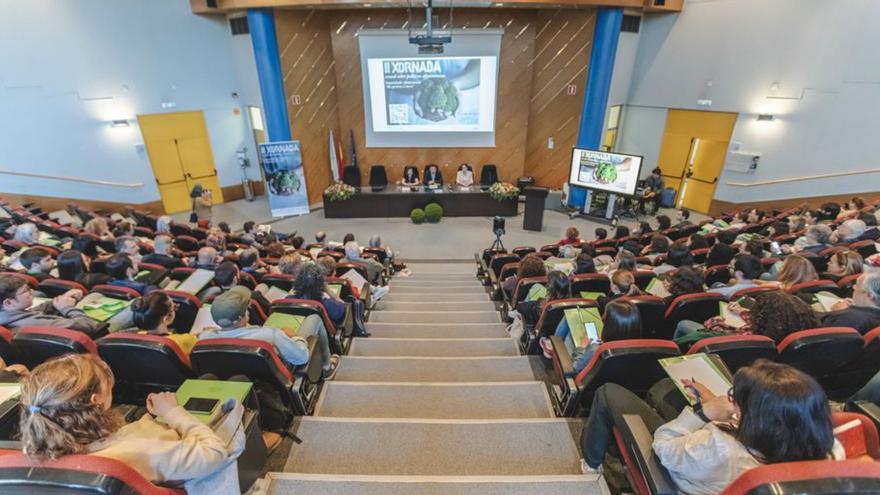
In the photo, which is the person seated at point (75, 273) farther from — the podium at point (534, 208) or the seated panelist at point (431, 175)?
the seated panelist at point (431, 175)

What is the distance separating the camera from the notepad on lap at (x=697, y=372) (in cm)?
169

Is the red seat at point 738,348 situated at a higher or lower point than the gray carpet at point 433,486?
higher

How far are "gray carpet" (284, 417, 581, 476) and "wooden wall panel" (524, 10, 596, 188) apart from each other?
930 centimetres

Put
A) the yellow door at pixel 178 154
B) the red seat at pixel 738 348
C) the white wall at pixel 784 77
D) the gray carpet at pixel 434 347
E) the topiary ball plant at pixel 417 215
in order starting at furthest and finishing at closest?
1. the topiary ball plant at pixel 417 215
2. the yellow door at pixel 178 154
3. the white wall at pixel 784 77
4. the gray carpet at pixel 434 347
5. the red seat at pixel 738 348

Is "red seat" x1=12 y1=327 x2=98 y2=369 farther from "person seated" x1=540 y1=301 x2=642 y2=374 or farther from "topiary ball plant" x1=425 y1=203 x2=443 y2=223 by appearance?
"topiary ball plant" x1=425 y1=203 x2=443 y2=223

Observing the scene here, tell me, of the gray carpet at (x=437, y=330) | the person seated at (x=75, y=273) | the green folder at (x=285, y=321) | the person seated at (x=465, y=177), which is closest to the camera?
the green folder at (x=285, y=321)

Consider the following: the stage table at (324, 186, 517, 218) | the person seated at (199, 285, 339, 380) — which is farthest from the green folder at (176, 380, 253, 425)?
the stage table at (324, 186, 517, 218)

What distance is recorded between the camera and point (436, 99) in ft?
31.4

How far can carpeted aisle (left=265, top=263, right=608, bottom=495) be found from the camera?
179 centimetres

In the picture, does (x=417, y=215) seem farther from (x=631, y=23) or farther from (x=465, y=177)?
(x=631, y=23)

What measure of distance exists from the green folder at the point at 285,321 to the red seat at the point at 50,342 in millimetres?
909

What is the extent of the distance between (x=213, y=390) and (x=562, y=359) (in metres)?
1.89

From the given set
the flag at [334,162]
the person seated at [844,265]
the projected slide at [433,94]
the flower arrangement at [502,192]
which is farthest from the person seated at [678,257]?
the flag at [334,162]


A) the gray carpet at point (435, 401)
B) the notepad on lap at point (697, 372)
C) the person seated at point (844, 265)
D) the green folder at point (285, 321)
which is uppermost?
the notepad on lap at point (697, 372)
